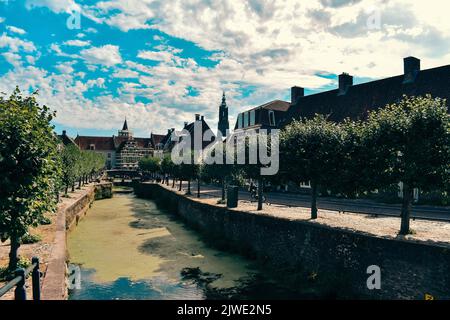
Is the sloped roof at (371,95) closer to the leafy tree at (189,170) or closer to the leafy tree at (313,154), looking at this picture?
the leafy tree at (313,154)

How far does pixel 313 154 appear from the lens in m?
20.2

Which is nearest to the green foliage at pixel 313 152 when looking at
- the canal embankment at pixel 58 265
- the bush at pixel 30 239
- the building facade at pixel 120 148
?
the canal embankment at pixel 58 265

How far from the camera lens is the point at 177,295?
15.2m

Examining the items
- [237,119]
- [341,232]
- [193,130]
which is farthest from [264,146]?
[193,130]

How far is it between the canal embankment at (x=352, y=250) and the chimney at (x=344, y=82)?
2590 cm

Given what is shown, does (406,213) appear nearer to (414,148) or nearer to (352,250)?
(414,148)

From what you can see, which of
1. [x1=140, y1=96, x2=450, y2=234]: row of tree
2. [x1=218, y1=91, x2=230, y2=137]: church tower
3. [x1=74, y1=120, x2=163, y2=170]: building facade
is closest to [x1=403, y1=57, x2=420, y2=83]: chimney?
[x1=140, y1=96, x2=450, y2=234]: row of tree

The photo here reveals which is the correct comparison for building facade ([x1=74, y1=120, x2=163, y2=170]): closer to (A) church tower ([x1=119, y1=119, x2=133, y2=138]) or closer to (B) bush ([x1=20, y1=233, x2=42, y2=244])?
(A) church tower ([x1=119, y1=119, x2=133, y2=138])

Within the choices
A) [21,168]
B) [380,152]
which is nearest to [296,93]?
[380,152]

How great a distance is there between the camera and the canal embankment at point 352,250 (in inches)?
467

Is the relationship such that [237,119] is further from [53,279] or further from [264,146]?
[53,279]

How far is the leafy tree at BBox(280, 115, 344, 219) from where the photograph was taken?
1953 cm

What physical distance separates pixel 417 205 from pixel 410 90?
43.8 feet
